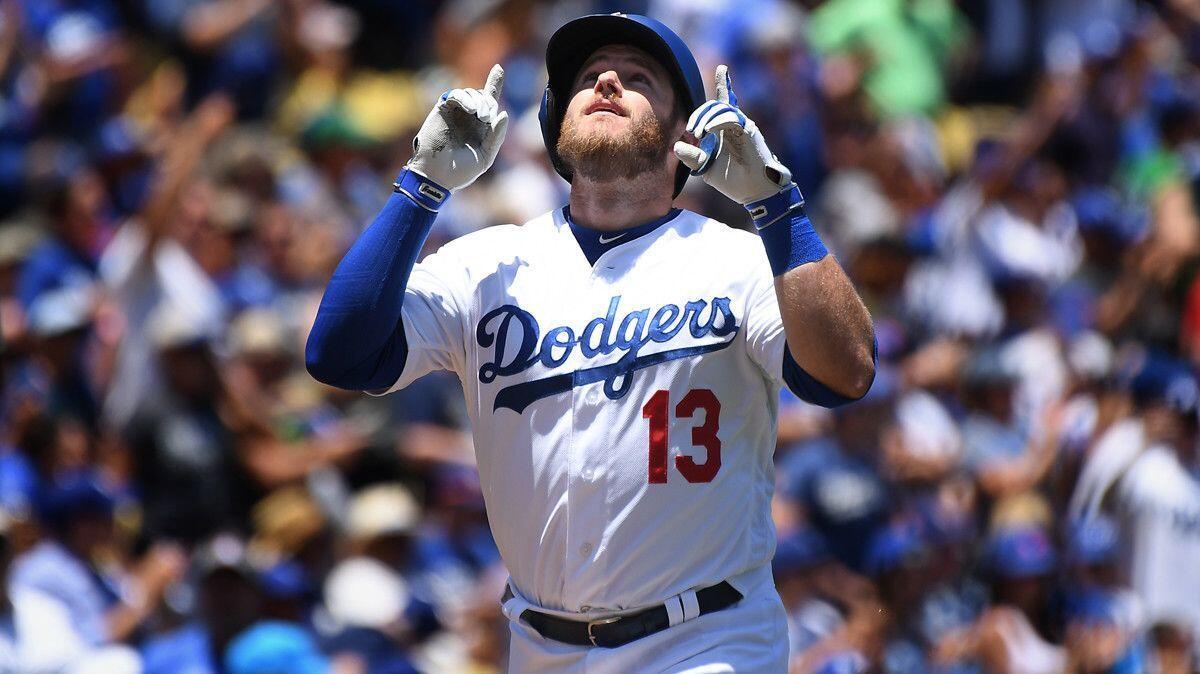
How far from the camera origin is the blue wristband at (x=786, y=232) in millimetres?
3846

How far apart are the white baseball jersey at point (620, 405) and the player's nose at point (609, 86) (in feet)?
1.21

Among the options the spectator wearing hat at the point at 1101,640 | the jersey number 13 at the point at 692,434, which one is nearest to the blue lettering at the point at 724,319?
the jersey number 13 at the point at 692,434

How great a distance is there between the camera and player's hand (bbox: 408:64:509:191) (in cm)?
413

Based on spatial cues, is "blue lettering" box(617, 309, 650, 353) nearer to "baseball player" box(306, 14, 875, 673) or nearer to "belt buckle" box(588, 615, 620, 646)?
"baseball player" box(306, 14, 875, 673)

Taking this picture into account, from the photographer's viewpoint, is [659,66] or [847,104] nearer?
[659,66]

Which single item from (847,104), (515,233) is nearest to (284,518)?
(515,233)

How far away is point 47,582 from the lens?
6.05 meters

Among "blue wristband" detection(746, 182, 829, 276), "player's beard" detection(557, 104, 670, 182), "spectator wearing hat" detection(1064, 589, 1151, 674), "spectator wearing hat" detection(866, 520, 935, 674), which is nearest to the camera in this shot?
"blue wristband" detection(746, 182, 829, 276)

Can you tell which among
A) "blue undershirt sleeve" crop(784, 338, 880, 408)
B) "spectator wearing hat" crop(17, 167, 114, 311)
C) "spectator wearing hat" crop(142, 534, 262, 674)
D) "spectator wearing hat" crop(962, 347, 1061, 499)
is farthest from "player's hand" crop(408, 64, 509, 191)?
"spectator wearing hat" crop(962, 347, 1061, 499)

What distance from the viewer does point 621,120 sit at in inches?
167

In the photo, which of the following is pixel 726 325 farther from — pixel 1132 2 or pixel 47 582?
pixel 1132 2

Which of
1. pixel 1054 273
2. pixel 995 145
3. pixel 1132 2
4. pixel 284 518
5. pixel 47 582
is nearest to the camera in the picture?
pixel 47 582

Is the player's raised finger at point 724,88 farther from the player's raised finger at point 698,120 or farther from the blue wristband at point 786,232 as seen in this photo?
the blue wristband at point 786,232

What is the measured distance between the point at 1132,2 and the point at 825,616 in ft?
21.1
